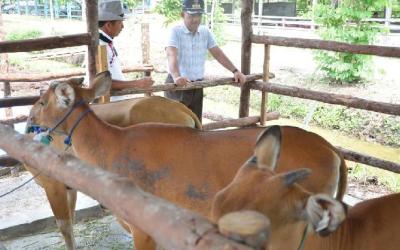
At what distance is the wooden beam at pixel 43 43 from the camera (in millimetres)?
4430

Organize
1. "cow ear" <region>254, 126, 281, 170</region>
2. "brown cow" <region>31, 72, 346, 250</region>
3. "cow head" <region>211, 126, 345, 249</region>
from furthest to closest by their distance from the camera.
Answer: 1. "brown cow" <region>31, 72, 346, 250</region>
2. "cow ear" <region>254, 126, 281, 170</region>
3. "cow head" <region>211, 126, 345, 249</region>

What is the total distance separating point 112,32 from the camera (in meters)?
4.92

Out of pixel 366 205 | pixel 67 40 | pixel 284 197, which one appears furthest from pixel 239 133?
pixel 67 40

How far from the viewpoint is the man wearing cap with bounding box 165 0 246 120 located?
17.5 feet

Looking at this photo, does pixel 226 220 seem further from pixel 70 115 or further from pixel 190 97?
pixel 190 97

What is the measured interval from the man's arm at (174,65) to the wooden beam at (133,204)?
3204 mm

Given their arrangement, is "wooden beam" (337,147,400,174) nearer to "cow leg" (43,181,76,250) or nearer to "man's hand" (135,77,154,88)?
"man's hand" (135,77,154,88)

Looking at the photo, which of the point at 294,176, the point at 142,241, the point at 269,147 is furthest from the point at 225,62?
the point at 294,176

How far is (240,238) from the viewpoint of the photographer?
120cm

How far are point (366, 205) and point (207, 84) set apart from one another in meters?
3.24

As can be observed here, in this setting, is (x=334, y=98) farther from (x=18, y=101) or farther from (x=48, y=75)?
(x=48, y=75)

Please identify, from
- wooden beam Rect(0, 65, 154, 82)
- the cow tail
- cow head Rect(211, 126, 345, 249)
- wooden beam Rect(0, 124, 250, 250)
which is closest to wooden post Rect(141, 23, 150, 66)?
wooden beam Rect(0, 65, 154, 82)

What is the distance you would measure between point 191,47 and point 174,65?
312 millimetres

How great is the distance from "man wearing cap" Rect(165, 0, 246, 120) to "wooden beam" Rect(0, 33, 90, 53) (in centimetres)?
102
